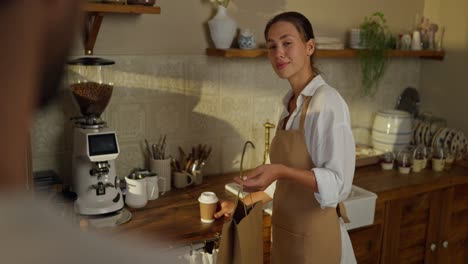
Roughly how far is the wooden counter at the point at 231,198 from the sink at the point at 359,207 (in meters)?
0.05

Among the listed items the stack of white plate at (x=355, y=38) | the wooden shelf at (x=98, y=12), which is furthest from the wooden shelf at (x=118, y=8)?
the stack of white plate at (x=355, y=38)

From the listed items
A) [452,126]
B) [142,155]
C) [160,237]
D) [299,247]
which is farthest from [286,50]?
[452,126]

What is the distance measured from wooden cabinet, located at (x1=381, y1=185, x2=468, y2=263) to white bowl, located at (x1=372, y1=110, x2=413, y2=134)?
18.3 inches

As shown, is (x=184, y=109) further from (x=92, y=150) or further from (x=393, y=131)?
(x=393, y=131)

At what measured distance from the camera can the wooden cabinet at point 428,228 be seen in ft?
8.13

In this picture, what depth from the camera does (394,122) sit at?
294 cm

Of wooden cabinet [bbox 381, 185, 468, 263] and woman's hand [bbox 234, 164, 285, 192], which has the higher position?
woman's hand [bbox 234, 164, 285, 192]

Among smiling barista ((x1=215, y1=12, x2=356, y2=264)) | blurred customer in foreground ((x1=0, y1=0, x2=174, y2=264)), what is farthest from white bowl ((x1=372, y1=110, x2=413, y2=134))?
blurred customer in foreground ((x1=0, y1=0, x2=174, y2=264))

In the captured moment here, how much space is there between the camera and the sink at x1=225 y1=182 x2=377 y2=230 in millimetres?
2203

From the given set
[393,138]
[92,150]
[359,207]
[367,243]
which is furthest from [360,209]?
[92,150]

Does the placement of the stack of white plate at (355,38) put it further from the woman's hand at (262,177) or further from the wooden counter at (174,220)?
the woman's hand at (262,177)

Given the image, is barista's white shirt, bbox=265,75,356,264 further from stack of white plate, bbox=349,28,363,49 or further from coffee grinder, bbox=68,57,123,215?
stack of white plate, bbox=349,28,363,49

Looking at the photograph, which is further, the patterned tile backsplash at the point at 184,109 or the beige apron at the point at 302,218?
the patterned tile backsplash at the point at 184,109

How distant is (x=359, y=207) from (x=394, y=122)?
911 millimetres
